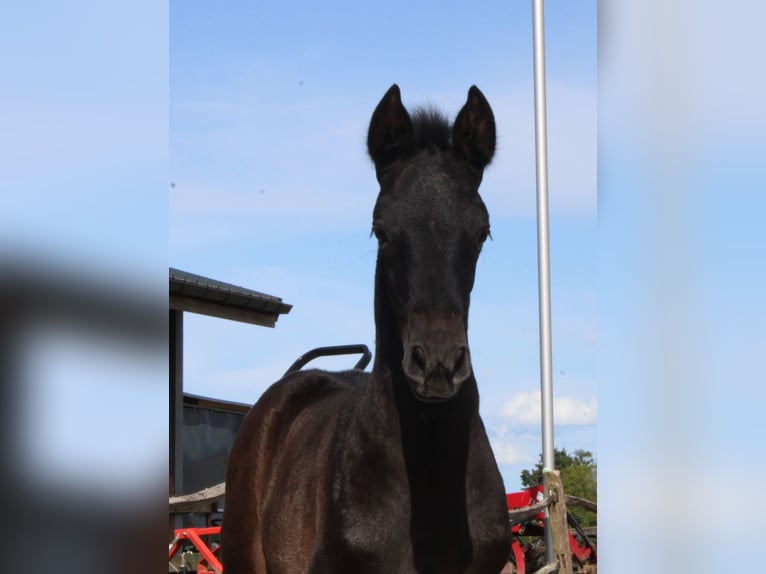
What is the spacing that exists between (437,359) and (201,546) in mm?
6182

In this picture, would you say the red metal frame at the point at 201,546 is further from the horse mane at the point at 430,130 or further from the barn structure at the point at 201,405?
the horse mane at the point at 430,130

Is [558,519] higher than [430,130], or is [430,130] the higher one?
[430,130]

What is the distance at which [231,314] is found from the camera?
9.10 meters

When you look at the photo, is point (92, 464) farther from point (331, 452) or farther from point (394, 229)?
point (331, 452)

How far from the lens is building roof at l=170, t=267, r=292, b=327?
8.27m

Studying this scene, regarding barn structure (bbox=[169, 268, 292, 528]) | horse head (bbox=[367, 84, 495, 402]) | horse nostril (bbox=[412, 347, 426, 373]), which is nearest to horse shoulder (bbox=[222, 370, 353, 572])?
horse head (bbox=[367, 84, 495, 402])

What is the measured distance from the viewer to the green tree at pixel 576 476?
11.3 meters

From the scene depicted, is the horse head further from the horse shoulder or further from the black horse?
the horse shoulder

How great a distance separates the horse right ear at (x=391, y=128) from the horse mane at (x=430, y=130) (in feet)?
0.11

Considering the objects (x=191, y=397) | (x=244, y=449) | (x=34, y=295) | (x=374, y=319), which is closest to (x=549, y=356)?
(x=244, y=449)

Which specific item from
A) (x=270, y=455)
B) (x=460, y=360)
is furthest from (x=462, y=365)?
(x=270, y=455)

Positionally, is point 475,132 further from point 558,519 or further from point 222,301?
point 222,301

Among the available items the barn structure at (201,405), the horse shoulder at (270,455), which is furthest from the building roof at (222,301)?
the horse shoulder at (270,455)

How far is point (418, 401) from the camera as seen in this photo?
334cm
